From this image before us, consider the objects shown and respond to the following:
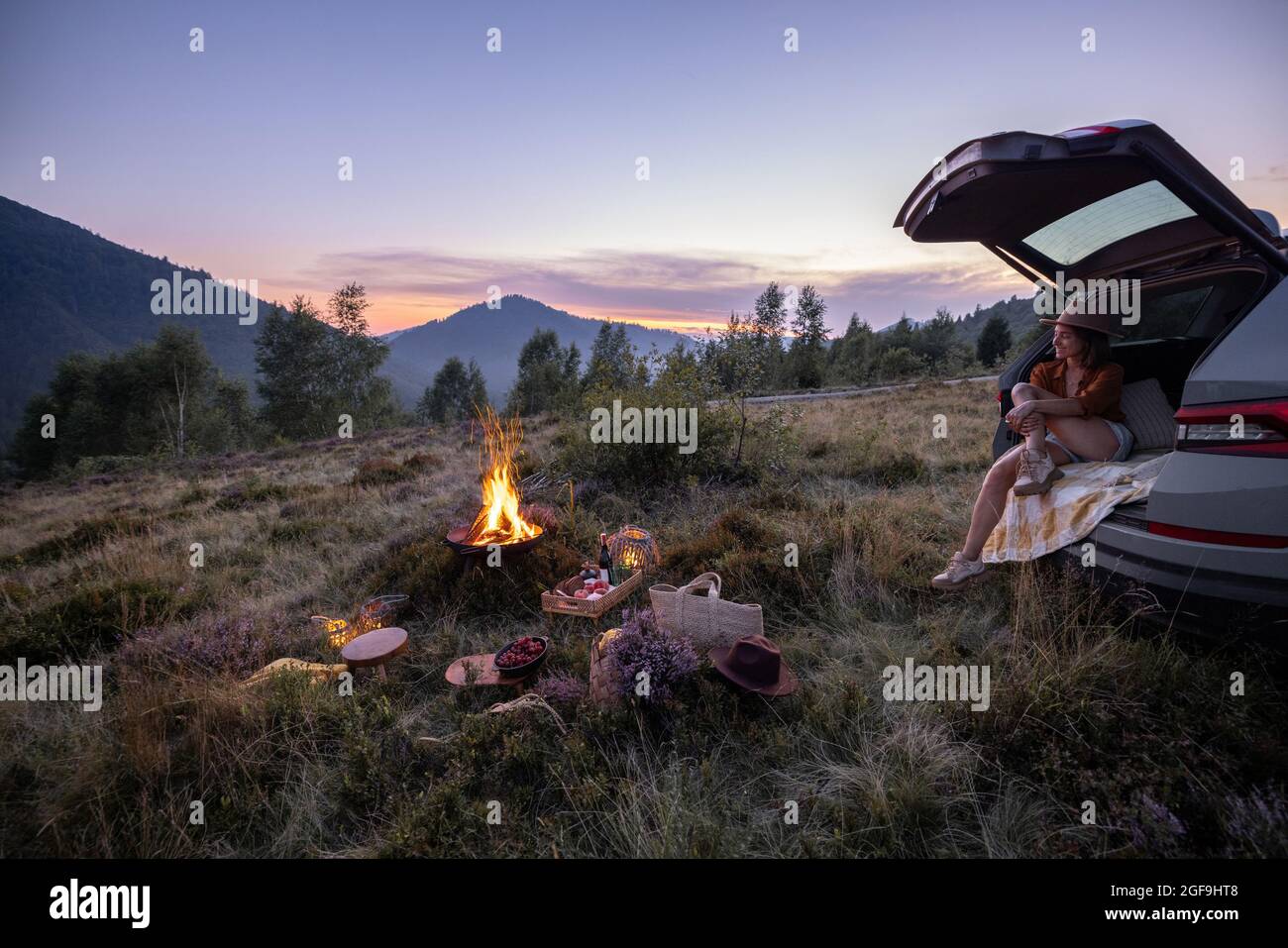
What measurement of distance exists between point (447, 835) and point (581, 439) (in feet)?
22.5

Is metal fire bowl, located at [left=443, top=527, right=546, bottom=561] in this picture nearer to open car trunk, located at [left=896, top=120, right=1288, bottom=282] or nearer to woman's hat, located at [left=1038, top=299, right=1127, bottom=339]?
open car trunk, located at [left=896, top=120, right=1288, bottom=282]

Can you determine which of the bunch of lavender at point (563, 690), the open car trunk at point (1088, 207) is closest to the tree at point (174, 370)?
the bunch of lavender at point (563, 690)

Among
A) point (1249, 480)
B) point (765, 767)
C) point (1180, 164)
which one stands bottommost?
point (765, 767)

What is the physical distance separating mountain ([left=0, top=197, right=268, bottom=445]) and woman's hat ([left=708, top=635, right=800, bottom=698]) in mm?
155885

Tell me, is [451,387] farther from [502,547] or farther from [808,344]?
[502,547]

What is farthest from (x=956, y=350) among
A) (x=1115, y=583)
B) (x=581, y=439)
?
(x=1115, y=583)

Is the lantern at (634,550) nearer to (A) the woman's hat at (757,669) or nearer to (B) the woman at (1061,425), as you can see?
(A) the woman's hat at (757,669)

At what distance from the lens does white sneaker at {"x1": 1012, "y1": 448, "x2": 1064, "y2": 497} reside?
12.2 ft

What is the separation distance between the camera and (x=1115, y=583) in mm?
2984

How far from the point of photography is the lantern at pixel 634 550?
505 cm

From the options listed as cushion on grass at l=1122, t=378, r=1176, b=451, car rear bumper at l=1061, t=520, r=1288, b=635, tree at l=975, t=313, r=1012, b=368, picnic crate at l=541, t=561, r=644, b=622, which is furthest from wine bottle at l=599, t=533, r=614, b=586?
tree at l=975, t=313, r=1012, b=368

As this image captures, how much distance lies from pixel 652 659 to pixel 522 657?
3.53ft
